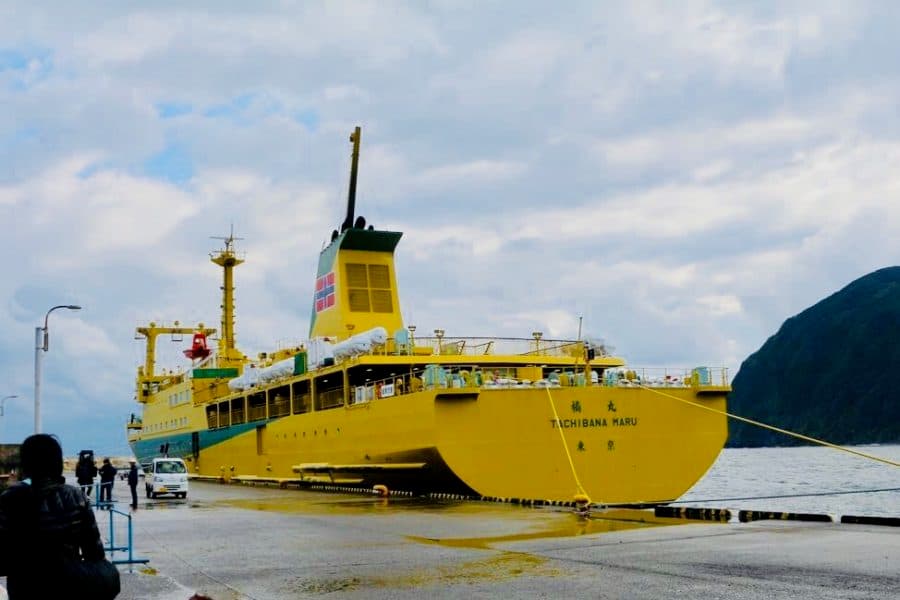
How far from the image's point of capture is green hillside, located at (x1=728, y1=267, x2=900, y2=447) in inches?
6245

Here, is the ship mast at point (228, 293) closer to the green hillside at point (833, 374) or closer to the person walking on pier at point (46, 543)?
the person walking on pier at point (46, 543)

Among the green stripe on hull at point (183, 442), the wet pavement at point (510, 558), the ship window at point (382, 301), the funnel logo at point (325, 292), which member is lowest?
the wet pavement at point (510, 558)

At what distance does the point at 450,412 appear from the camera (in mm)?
26844

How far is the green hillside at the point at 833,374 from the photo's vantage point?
15862 cm

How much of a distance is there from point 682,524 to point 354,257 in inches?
914

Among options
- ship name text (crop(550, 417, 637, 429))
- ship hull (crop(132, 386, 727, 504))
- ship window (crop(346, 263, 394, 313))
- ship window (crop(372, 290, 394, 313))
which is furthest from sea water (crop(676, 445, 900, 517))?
ship window (crop(346, 263, 394, 313))

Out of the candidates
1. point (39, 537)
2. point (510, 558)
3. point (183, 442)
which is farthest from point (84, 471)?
point (183, 442)

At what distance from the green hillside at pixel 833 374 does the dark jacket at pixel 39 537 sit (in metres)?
160

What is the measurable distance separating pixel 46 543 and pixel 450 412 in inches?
856

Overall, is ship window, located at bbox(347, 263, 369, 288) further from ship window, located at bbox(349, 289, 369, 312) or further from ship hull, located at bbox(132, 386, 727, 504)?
ship hull, located at bbox(132, 386, 727, 504)

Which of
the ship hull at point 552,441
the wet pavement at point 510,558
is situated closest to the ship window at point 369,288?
the ship hull at point 552,441

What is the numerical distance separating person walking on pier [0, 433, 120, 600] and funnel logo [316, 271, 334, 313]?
112 feet

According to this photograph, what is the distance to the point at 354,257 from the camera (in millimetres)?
38938

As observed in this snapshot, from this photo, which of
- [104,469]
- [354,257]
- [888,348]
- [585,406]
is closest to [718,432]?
[585,406]
